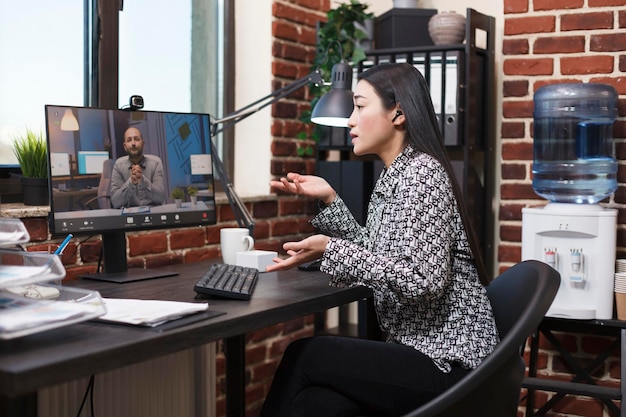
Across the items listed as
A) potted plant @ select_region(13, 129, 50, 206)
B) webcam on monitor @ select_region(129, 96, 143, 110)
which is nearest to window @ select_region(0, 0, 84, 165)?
potted plant @ select_region(13, 129, 50, 206)

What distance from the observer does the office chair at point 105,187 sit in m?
2.05

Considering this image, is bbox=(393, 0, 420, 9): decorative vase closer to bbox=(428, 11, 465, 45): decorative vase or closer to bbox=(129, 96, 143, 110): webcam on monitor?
bbox=(428, 11, 465, 45): decorative vase

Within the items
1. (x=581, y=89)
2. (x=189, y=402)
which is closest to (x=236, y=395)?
(x=189, y=402)

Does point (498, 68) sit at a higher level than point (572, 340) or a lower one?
higher

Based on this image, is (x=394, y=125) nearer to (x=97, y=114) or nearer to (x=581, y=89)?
(x=97, y=114)

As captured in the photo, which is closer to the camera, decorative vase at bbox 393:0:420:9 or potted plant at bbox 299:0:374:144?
potted plant at bbox 299:0:374:144

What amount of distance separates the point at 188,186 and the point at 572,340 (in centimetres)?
166

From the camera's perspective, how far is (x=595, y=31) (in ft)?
9.59

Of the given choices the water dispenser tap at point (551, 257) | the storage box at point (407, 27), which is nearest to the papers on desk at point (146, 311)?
the water dispenser tap at point (551, 257)

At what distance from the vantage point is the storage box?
3227 mm

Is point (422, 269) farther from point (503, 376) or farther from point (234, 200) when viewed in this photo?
point (234, 200)

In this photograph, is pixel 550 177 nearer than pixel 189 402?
No

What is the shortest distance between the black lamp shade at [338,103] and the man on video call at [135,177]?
510mm

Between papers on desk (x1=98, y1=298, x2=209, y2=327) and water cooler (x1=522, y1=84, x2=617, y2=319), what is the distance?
1572 millimetres
